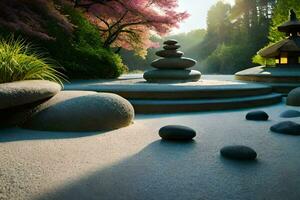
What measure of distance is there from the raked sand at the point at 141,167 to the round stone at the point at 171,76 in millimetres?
5927

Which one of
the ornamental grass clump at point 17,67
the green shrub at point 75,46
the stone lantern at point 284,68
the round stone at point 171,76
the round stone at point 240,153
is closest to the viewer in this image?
the round stone at point 240,153

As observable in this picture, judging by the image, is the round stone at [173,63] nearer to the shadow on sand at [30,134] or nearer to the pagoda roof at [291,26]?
the pagoda roof at [291,26]

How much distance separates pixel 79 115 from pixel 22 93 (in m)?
0.76

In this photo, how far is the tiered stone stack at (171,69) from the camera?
10.1 meters

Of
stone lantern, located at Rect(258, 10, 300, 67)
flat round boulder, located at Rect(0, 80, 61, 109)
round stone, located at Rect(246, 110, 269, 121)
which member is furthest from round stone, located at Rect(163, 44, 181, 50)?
flat round boulder, located at Rect(0, 80, 61, 109)

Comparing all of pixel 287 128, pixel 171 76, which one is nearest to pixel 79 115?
pixel 287 128

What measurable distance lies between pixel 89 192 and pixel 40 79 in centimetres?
333

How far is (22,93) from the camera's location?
393cm

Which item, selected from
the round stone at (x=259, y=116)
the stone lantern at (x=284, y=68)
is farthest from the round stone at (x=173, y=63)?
the round stone at (x=259, y=116)

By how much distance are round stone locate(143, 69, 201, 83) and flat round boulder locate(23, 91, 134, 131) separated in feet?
18.7

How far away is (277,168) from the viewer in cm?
272

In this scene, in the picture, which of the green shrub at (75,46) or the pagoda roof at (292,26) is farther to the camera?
the pagoda roof at (292,26)

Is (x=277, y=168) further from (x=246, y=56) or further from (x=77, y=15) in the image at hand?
(x=246, y=56)

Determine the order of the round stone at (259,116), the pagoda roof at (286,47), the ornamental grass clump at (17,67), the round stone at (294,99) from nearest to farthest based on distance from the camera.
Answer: the ornamental grass clump at (17,67)
the round stone at (259,116)
the round stone at (294,99)
the pagoda roof at (286,47)
